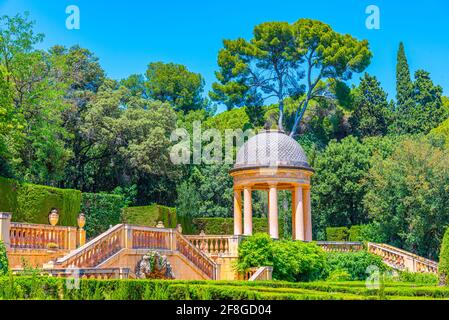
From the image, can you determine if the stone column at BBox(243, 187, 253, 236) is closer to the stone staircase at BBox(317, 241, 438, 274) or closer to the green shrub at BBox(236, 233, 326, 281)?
the stone staircase at BBox(317, 241, 438, 274)

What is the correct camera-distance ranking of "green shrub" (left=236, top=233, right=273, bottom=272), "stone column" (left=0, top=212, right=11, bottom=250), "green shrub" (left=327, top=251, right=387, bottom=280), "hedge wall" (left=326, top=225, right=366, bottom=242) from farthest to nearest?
1. "hedge wall" (left=326, top=225, right=366, bottom=242)
2. "green shrub" (left=327, top=251, right=387, bottom=280)
3. "green shrub" (left=236, top=233, right=273, bottom=272)
4. "stone column" (left=0, top=212, right=11, bottom=250)

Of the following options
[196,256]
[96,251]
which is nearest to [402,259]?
[196,256]

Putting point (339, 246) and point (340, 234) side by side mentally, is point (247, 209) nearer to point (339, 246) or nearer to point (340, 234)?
point (339, 246)

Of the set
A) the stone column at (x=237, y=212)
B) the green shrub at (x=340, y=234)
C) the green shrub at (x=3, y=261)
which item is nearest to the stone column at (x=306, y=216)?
the stone column at (x=237, y=212)

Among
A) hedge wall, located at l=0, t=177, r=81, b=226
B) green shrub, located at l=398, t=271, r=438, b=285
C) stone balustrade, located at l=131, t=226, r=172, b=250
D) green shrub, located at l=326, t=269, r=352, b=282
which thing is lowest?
green shrub, located at l=398, t=271, r=438, b=285

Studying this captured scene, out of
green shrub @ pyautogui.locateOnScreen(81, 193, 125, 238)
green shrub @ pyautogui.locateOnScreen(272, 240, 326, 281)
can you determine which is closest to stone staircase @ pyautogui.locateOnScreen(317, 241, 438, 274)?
green shrub @ pyautogui.locateOnScreen(272, 240, 326, 281)

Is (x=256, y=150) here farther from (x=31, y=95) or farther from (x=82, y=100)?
(x=82, y=100)

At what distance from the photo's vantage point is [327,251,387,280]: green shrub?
39250 mm

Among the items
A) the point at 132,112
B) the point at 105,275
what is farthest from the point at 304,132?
the point at 105,275

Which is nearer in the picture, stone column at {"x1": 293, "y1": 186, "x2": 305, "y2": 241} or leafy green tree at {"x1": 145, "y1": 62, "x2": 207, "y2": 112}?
stone column at {"x1": 293, "y1": 186, "x2": 305, "y2": 241}

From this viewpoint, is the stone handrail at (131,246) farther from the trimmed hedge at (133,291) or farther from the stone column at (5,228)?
the trimmed hedge at (133,291)

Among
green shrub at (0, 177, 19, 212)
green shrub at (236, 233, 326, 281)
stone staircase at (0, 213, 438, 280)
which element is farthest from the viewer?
green shrub at (0, 177, 19, 212)

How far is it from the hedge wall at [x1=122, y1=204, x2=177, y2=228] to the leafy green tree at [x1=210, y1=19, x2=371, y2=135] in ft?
72.2

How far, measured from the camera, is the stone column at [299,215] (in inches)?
1642
